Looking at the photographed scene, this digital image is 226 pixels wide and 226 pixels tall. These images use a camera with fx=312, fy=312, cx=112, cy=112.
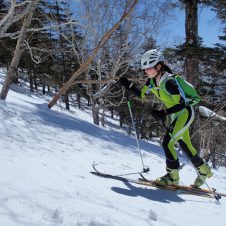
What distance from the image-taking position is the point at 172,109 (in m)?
4.78

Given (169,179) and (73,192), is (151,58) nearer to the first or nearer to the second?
(169,179)

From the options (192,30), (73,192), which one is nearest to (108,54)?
(192,30)

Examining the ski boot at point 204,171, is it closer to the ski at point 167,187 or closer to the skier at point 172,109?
the skier at point 172,109

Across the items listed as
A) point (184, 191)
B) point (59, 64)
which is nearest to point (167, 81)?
point (184, 191)

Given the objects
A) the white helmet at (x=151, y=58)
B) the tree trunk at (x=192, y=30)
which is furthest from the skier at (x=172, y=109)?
the tree trunk at (x=192, y=30)

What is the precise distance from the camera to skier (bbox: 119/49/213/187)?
4.80m

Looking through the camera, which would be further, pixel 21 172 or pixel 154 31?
pixel 154 31

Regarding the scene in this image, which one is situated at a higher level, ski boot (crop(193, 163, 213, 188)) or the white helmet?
the white helmet

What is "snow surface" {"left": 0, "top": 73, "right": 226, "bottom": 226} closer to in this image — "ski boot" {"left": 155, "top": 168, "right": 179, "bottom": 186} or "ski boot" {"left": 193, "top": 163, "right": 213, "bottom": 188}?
"ski boot" {"left": 155, "top": 168, "right": 179, "bottom": 186}

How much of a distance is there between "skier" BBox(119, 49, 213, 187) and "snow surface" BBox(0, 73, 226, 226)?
0.47 metres

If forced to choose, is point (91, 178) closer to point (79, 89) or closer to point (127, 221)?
point (127, 221)

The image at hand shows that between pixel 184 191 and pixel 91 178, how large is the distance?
159cm

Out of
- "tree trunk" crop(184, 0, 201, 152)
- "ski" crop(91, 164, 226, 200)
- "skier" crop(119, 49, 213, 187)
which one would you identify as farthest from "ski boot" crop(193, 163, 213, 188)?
"tree trunk" crop(184, 0, 201, 152)

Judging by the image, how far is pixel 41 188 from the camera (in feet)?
11.5
